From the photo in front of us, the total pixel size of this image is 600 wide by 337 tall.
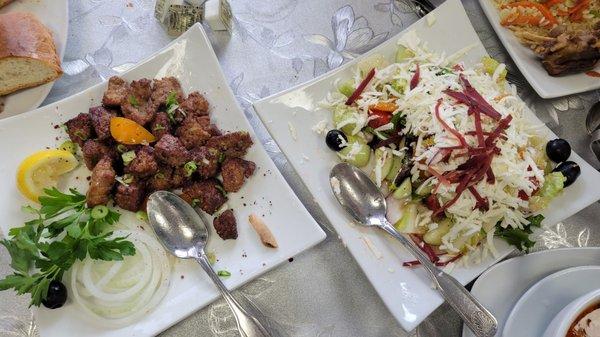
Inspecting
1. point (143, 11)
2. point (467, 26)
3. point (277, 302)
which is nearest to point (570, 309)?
point (277, 302)

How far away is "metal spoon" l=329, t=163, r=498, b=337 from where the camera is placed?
1426 millimetres

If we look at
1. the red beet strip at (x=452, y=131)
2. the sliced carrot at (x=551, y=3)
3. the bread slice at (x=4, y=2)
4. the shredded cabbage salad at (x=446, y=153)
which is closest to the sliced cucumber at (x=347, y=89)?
the shredded cabbage salad at (x=446, y=153)

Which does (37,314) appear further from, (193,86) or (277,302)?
(193,86)

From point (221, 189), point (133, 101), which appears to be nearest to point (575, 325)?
point (221, 189)

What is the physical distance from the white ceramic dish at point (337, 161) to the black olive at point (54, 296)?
86cm

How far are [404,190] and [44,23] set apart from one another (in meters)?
1.57

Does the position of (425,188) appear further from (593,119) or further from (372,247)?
(593,119)

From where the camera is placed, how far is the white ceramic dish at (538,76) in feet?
6.18

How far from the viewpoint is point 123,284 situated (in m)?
1.55

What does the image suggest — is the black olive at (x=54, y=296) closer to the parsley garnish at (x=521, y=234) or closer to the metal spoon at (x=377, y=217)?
the metal spoon at (x=377, y=217)

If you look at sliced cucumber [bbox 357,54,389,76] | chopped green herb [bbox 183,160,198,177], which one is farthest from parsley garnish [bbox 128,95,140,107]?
sliced cucumber [bbox 357,54,389,76]

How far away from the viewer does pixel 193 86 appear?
179cm

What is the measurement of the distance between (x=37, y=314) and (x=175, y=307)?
43 centimetres

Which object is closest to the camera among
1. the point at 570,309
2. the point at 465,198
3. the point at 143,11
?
the point at 570,309
